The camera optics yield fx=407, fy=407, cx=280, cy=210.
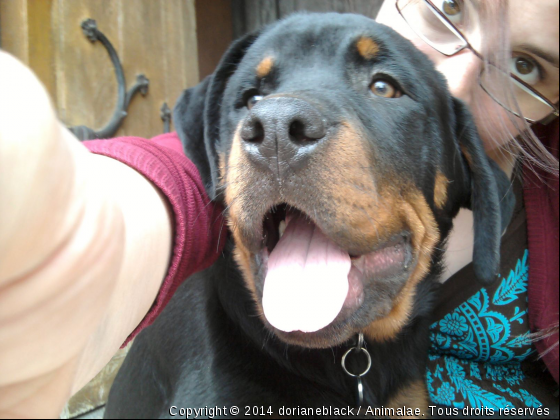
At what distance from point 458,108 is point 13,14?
1.25 m

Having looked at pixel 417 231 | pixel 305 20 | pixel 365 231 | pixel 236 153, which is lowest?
pixel 417 231

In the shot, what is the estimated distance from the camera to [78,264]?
284 millimetres

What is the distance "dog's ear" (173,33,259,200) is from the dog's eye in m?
0.51

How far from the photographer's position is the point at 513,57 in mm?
1559

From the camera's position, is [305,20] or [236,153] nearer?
[236,153]

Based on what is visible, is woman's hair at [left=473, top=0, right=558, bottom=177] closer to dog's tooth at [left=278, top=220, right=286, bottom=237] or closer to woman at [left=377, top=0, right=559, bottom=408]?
woman at [left=377, top=0, right=559, bottom=408]

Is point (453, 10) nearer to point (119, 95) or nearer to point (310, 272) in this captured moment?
point (310, 272)

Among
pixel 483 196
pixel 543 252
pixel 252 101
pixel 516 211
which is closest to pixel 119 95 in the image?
pixel 252 101

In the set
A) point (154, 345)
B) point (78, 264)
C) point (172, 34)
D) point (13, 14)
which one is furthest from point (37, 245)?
point (172, 34)

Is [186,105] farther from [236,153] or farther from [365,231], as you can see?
[365,231]

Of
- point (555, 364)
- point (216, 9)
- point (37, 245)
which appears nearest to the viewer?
point (37, 245)

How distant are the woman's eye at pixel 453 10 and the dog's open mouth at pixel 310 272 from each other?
89cm

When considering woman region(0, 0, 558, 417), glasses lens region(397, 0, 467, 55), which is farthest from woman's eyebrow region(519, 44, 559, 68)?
woman region(0, 0, 558, 417)

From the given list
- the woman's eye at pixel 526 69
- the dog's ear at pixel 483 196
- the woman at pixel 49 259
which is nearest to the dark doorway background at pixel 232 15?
the dog's ear at pixel 483 196
